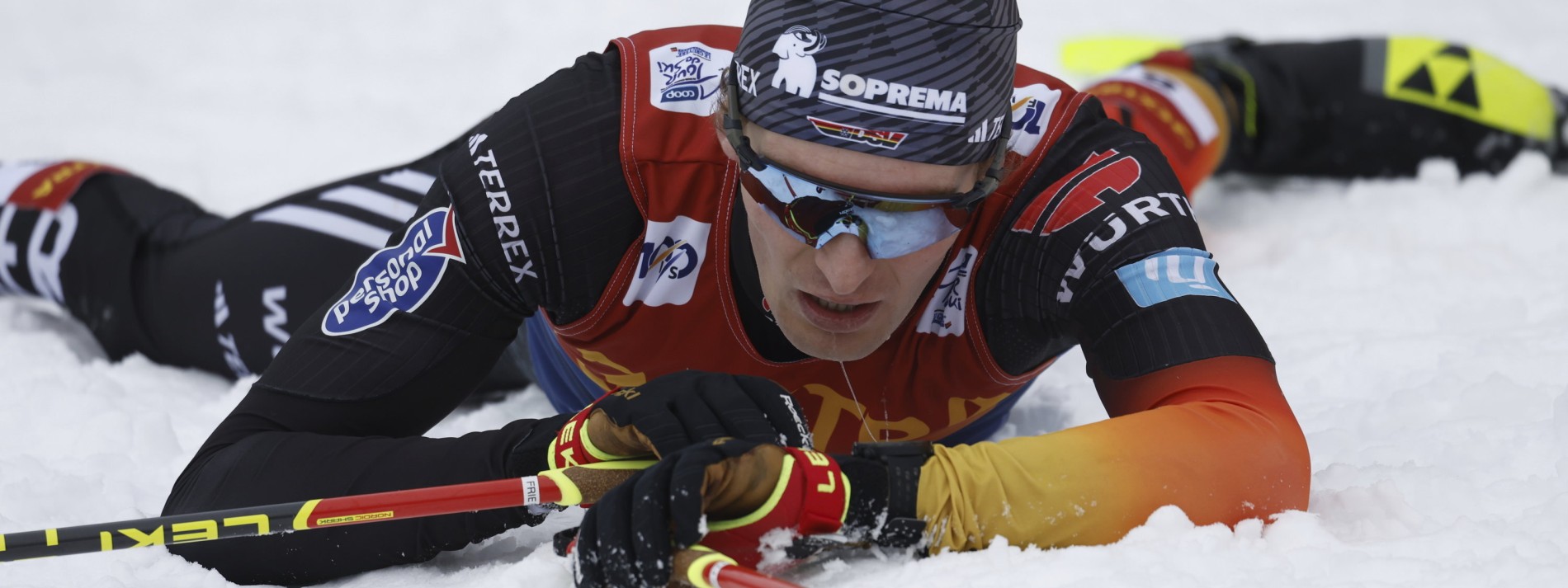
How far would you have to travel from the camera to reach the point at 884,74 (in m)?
1.93

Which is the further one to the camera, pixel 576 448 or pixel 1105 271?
pixel 1105 271

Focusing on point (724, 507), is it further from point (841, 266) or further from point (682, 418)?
point (841, 266)

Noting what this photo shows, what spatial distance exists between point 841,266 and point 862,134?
0.19 meters

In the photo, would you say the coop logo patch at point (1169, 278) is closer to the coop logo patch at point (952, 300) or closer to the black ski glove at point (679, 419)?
the coop logo patch at point (952, 300)

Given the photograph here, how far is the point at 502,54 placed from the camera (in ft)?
18.5

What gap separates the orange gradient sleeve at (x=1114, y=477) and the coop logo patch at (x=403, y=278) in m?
0.86

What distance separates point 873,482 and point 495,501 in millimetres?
470

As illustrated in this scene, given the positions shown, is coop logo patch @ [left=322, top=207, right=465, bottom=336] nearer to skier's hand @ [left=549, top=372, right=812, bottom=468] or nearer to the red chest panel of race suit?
the red chest panel of race suit

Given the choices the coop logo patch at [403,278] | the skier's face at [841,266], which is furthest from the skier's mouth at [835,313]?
the coop logo patch at [403,278]

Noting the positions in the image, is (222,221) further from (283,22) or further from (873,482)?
(283,22)

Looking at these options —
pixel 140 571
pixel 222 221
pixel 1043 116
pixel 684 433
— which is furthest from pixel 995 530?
pixel 222 221

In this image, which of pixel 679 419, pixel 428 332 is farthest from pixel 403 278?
pixel 679 419

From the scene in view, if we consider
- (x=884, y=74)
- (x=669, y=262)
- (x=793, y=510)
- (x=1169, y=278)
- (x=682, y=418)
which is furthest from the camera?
(x=669, y=262)

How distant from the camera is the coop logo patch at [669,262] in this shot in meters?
2.27
